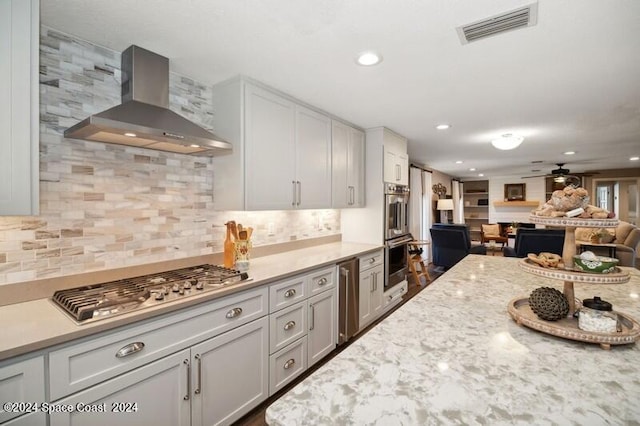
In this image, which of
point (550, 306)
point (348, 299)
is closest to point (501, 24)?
point (550, 306)

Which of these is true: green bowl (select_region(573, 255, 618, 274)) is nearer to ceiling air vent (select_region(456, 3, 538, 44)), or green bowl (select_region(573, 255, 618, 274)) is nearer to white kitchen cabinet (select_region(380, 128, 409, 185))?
ceiling air vent (select_region(456, 3, 538, 44))

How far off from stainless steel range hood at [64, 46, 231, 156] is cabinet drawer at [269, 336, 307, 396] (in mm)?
1480

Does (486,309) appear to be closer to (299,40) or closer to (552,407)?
(552,407)

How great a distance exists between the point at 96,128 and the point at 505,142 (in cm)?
412

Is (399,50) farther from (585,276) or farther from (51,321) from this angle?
(51,321)

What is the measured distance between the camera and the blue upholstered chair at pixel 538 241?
4.34 m

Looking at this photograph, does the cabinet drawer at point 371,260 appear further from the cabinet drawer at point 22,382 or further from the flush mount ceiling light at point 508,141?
the cabinet drawer at point 22,382

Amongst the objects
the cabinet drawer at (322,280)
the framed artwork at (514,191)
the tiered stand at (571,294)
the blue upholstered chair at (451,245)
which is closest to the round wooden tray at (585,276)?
the tiered stand at (571,294)

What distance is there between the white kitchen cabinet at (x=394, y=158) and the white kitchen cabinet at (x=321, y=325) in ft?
5.83

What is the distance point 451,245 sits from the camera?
590cm

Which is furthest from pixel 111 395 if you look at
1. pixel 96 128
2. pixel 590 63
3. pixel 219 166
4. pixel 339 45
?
pixel 590 63

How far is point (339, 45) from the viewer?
172 cm

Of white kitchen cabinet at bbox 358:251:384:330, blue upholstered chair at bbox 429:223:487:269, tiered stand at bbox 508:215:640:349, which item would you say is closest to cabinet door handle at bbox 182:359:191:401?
tiered stand at bbox 508:215:640:349

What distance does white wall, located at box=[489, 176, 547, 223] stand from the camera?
8.97 meters
